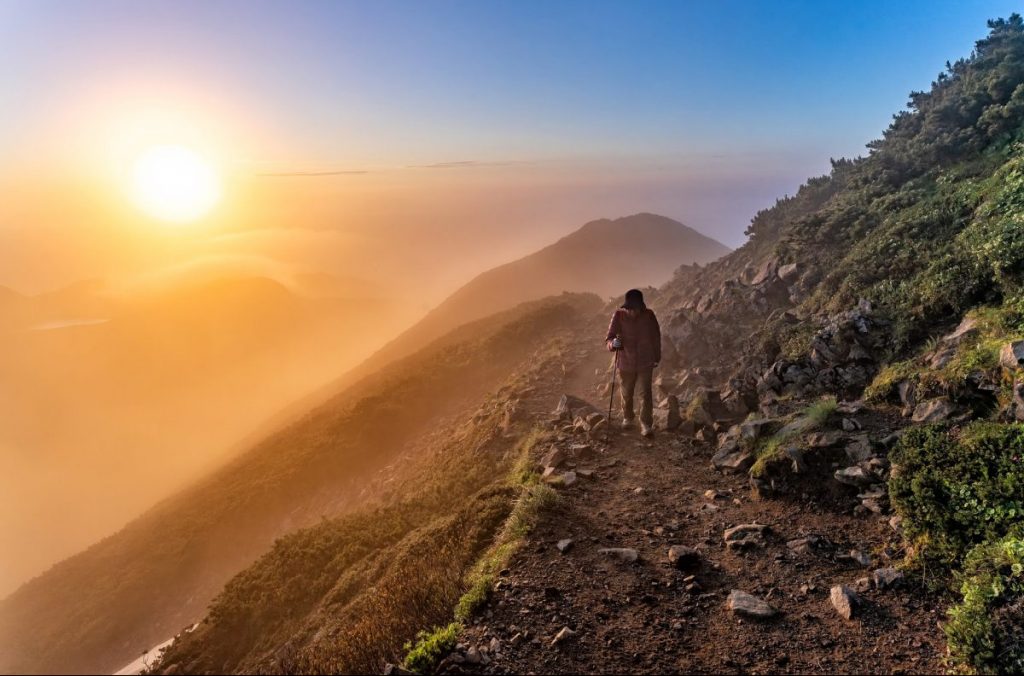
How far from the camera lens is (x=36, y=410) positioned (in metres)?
111

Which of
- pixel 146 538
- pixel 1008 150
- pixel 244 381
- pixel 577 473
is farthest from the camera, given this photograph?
pixel 244 381

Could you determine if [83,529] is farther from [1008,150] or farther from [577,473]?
[1008,150]

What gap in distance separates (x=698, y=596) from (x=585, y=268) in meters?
78.7

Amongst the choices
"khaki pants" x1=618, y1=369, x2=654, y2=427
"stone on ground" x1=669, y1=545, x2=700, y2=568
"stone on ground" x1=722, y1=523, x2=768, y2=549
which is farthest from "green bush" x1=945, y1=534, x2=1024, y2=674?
"khaki pants" x1=618, y1=369, x2=654, y2=427

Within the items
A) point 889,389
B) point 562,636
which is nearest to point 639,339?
point 889,389

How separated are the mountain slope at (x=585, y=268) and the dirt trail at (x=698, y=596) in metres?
53.0

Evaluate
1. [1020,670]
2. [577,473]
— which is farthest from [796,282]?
[1020,670]

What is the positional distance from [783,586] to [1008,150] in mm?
17018

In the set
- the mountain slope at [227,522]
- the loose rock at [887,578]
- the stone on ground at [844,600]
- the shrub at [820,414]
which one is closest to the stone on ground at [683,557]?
the stone on ground at [844,600]

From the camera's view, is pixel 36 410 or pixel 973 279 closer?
pixel 973 279

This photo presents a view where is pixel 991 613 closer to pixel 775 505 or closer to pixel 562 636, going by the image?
pixel 775 505

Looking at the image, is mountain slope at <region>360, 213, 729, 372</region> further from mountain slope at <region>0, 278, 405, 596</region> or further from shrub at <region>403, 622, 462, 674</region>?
shrub at <region>403, 622, 462, 674</region>

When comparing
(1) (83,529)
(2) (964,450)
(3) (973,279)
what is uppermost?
(3) (973,279)

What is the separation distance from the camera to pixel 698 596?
612cm
